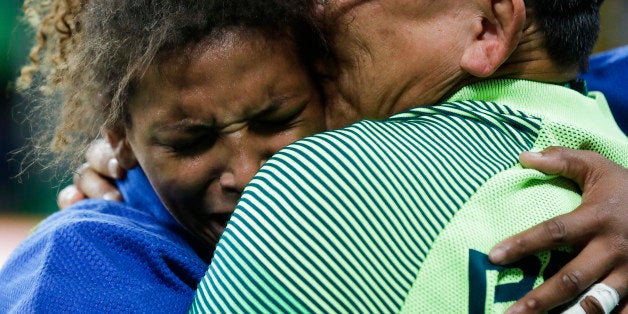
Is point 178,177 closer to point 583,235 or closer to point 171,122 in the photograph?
point 171,122

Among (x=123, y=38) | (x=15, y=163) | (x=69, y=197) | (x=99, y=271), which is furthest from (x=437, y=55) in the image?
(x=15, y=163)

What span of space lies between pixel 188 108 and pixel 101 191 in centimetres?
82

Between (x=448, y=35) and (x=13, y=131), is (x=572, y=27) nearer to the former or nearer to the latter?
(x=448, y=35)

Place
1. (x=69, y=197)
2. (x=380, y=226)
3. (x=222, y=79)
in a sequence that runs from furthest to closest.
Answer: (x=69, y=197) → (x=222, y=79) → (x=380, y=226)

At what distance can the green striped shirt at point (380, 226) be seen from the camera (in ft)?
3.76

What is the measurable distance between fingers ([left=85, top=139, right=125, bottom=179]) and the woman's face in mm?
505

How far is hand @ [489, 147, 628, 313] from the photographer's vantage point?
1213mm

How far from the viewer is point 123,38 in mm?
1656

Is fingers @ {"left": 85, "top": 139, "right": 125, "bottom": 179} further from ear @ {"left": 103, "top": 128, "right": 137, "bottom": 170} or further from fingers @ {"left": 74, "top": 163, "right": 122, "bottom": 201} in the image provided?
ear @ {"left": 103, "top": 128, "right": 137, "bottom": 170}

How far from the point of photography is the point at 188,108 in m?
1.63

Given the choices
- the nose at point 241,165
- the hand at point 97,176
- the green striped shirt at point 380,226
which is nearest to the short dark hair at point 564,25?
the green striped shirt at point 380,226

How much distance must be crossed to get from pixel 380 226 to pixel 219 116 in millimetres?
606

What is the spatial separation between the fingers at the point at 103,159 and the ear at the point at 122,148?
229 millimetres

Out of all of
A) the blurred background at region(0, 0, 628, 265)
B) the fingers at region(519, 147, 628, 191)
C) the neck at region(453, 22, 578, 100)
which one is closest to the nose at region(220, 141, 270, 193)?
the neck at region(453, 22, 578, 100)
